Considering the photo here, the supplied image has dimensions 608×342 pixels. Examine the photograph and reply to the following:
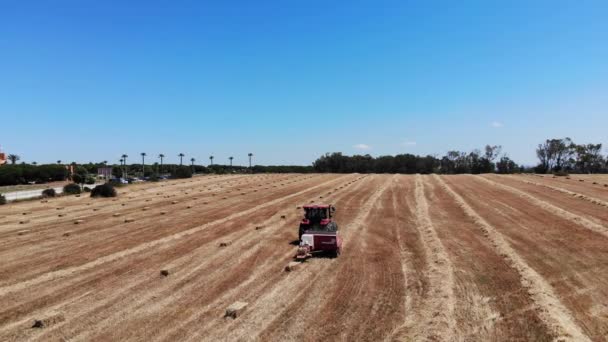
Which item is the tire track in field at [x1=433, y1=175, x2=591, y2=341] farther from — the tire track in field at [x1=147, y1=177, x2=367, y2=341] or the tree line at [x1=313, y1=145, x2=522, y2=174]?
the tree line at [x1=313, y1=145, x2=522, y2=174]

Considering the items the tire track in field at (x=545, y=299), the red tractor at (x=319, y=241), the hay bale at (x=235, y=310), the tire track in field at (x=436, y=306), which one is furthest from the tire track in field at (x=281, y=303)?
the tire track in field at (x=545, y=299)

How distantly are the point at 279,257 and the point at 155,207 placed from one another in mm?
24966

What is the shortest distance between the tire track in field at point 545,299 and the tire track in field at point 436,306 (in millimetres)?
2386

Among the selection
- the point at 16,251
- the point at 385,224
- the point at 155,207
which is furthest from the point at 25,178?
the point at 385,224

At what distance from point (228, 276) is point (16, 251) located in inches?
504

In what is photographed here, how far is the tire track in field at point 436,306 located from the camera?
35.9 feet

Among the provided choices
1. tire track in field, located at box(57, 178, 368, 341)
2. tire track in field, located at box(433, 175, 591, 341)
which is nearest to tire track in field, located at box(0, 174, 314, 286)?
tire track in field, located at box(57, 178, 368, 341)

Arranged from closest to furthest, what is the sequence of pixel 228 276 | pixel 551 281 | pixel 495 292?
pixel 495 292
pixel 551 281
pixel 228 276

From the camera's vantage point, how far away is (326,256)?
19.6 metres

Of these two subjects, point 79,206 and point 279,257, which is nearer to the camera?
point 279,257

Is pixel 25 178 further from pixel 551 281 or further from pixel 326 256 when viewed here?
pixel 551 281

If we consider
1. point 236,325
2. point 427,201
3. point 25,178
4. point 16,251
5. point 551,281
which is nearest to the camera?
point 236,325

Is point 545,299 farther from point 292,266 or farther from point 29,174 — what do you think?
point 29,174

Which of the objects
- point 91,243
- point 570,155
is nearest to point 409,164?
point 570,155
